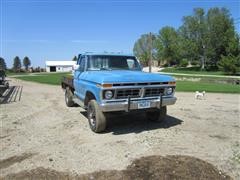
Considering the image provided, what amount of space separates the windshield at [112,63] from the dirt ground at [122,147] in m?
1.74

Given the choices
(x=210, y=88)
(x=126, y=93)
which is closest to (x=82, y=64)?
(x=126, y=93)

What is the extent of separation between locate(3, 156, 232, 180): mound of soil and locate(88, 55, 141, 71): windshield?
3.83m

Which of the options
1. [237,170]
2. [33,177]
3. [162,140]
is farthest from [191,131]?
[33,177]

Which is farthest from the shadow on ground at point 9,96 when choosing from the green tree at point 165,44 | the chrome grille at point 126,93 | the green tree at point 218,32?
the green tree at point 165,44

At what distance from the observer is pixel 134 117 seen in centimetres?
859

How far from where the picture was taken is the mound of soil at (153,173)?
404 cm

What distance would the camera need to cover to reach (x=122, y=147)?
5.48 meters

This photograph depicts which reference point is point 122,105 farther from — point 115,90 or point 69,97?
point 69,97

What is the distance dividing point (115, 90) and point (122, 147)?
1.35m

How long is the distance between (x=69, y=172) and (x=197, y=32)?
211ft

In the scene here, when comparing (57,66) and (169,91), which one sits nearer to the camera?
(169,91)

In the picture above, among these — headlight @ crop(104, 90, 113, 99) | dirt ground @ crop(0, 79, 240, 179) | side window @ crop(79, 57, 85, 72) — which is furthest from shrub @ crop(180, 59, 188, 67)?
headlight @ crop(104, 90, 113, 99)

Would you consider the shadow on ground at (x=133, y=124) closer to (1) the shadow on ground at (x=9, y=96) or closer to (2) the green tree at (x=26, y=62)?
(1) the shadow on ground at (x=9, y=96)

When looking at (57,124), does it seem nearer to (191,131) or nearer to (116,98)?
(116,98)
